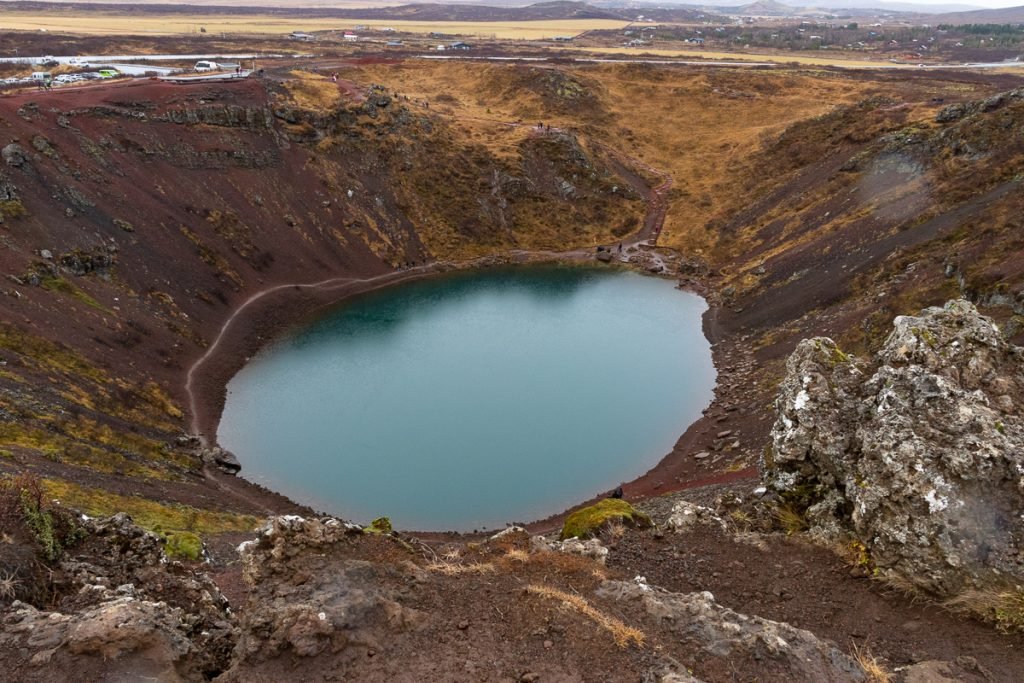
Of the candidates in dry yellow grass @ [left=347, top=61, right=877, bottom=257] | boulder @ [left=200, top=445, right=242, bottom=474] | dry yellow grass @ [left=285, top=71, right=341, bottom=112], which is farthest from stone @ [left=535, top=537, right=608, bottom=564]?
dry yellow grass @ [left=285, top=71, right=341, bottom=112]

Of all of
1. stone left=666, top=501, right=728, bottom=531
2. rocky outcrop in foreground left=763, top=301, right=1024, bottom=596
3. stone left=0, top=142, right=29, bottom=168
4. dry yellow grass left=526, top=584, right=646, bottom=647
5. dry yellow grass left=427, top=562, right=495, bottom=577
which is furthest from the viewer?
stone left=0, top=142, right=29, bottom=168

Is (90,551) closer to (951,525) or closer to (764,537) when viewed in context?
(764,537)

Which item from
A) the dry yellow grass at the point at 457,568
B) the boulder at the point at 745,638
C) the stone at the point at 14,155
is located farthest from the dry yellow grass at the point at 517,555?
the stone at the point at 14,155

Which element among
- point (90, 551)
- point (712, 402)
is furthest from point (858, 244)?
point (90, 551)

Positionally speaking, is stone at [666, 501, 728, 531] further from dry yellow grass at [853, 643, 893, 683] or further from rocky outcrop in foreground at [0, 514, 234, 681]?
rocky outcrop in foreground at [0, 514, 234, 681]

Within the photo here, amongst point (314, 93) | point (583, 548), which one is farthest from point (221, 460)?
point (314, 93)

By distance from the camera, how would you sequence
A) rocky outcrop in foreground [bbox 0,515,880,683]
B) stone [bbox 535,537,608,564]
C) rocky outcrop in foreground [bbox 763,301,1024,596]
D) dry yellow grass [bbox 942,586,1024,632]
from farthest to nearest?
stone [bbox 535,537,608,564]
rocky outcrop in foreground [bbox 763,301,1024,596]
dry yellow grass [bbox 942,586,1024,632]
rocky outcrop in foreground [bbox 0,515,880,683]
